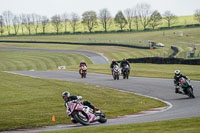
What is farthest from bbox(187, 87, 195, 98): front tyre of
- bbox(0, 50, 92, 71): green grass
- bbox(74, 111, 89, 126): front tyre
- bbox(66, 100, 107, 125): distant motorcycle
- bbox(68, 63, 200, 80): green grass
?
bbox(0, 50, 92, 71): green grass

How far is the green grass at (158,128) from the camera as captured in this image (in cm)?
1278

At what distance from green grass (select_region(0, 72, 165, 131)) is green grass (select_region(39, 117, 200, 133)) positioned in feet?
12.8

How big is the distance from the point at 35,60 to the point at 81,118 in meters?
61.6

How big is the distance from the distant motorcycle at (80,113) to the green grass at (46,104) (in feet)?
5.94

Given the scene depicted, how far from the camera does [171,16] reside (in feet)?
647

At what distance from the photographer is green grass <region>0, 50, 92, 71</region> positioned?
69.1 m

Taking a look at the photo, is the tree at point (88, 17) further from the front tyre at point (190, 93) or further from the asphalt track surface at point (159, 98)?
the front tyre at point (190, 93)

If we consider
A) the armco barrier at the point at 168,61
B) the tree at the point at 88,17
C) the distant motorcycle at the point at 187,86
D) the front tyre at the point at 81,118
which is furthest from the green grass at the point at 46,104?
the tree at the point at 88,17

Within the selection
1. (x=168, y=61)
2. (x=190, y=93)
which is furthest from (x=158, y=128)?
(x=168, y=61)

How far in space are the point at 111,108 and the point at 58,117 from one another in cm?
315

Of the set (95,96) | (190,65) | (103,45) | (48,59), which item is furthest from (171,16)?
(95,96)

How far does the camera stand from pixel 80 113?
1617 cm

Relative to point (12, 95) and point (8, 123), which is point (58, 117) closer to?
point (8, 123)

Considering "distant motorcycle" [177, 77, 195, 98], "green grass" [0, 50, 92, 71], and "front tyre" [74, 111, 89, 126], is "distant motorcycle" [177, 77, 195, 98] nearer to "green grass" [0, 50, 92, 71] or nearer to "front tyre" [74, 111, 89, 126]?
"front tyre" [74, 111, 89, 126]
